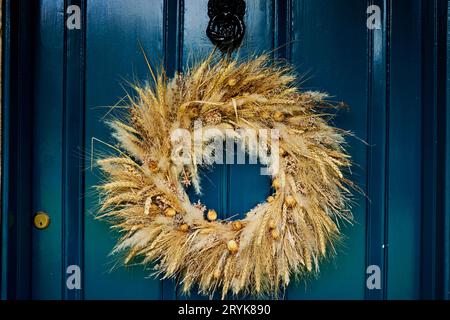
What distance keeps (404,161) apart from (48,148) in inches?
50.8

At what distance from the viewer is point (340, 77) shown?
1406 mm

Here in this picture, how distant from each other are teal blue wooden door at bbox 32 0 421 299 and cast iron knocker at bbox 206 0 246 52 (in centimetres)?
4

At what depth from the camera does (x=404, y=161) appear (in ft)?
4.62

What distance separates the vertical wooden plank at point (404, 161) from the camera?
141cm

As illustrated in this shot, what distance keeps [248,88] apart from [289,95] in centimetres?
14

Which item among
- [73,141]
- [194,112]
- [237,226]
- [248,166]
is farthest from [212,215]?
[73,141]

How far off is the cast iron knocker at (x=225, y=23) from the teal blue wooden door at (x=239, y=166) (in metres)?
0.04

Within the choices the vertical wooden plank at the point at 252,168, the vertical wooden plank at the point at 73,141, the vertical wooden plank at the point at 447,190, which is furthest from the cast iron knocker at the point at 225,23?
the vertical wooden plank at the point at 447,190

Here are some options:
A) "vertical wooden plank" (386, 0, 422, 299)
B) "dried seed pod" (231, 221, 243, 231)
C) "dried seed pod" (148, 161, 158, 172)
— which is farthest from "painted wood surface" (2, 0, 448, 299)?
"dried seed pod" (148, 161, 158, 172)

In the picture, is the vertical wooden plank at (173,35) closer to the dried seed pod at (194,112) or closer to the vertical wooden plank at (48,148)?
the dried seed pod at (194,112)

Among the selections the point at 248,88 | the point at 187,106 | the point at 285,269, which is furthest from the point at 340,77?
the point at 285,269

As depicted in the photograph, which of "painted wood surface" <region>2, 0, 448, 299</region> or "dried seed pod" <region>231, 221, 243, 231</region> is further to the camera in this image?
"painted wood surface" <region>2, 0, 448, 299</region>

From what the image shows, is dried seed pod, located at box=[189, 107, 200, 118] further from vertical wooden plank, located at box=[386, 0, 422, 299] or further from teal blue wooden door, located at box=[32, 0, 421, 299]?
vertical wooden plank, located at box=[386, 0, 422, 299]

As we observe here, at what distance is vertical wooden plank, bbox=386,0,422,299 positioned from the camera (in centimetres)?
141
